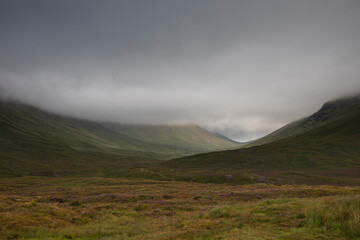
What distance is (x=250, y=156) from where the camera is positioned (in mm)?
158875

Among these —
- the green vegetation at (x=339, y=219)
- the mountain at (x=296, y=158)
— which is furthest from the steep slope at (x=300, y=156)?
the green vegetation at (x=339, y=219)

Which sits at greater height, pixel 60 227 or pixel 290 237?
pixel 290 237

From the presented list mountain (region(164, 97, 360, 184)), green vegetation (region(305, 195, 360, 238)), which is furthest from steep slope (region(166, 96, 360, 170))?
green vegetation (region(305, 195, 360, 238))

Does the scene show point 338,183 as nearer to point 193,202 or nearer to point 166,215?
point 193,202

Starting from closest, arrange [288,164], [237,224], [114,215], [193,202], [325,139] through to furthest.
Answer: [237,224] → [114,215] → [193,202] → [288,164] → [325,139]

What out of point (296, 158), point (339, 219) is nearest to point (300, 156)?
point (296, 158)

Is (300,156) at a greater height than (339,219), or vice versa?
(339,219)

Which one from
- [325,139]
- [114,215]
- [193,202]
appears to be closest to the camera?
[114,215]

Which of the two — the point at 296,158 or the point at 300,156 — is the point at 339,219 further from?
the point at 300,156

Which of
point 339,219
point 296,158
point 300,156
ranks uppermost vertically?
point 339,219

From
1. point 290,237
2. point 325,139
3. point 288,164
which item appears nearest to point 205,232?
point 290,237

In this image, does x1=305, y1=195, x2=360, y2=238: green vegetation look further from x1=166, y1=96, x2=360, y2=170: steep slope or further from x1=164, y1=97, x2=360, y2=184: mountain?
x1=166, y1=96, x2=360, y2=170: steep slope

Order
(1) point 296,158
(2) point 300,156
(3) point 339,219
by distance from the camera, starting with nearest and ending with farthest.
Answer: (3) point 339,219, (1) point 296,158, (2) point 300,156

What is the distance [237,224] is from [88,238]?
10.6 metres
